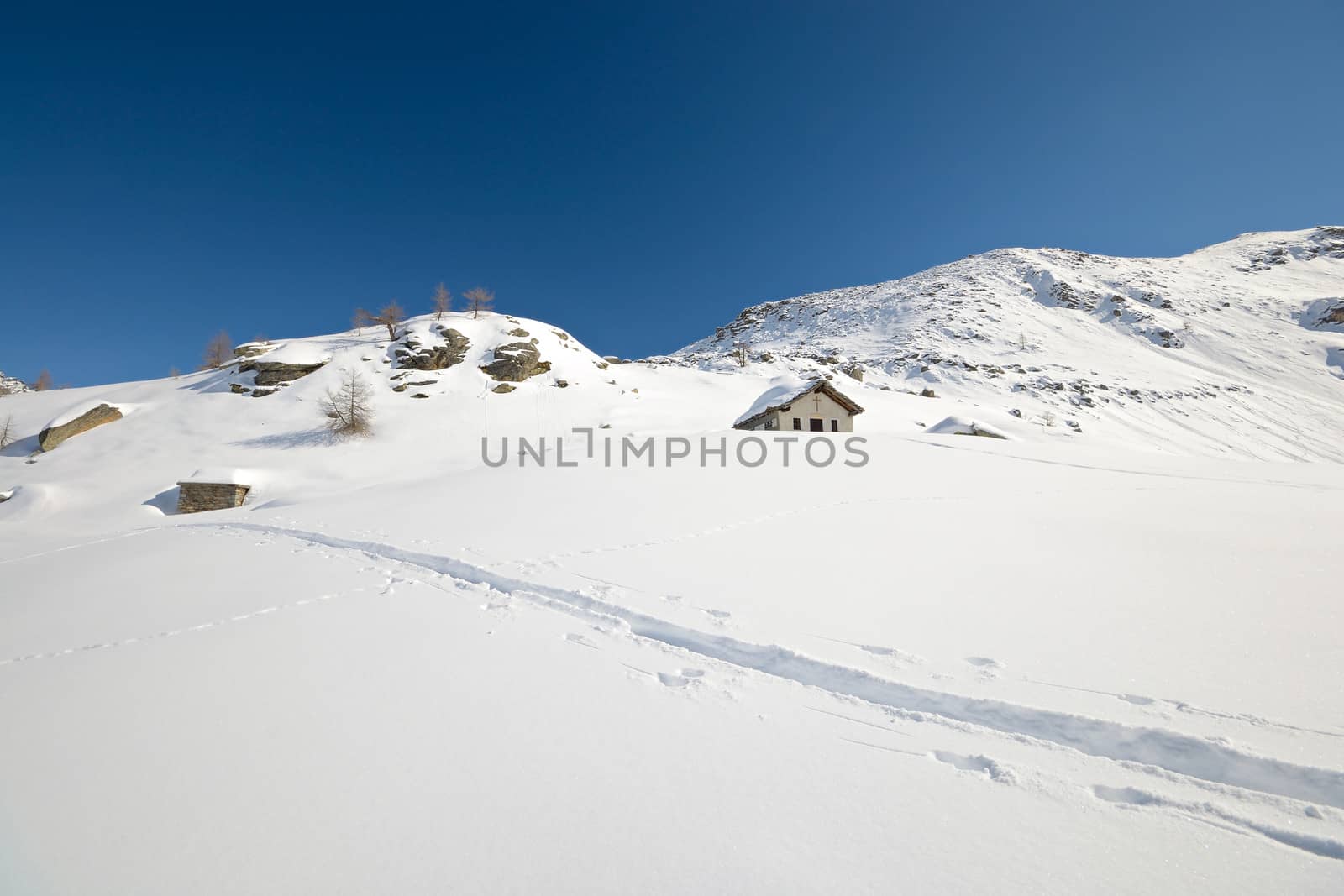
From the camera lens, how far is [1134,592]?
5227 millimetres

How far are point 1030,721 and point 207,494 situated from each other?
28195mm

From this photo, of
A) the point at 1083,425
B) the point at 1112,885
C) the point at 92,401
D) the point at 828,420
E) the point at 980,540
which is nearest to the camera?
the point at 1112,885

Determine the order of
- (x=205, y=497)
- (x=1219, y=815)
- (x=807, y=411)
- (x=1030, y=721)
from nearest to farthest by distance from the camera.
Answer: (x=1219, y=815) < (x=1030, y=721) < (x=205, y=497) < (x=807, y=411)

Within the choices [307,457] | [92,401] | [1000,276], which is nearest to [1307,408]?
[1000,276]

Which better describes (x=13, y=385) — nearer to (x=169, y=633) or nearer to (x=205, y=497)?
(x=205, y=497)

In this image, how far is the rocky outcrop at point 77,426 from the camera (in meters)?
25.5

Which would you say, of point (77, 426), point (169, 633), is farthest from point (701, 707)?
point (77, 426)

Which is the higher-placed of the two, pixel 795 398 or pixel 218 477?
pixel 795 398

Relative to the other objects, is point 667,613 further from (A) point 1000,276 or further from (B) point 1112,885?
(A) point 1000,276

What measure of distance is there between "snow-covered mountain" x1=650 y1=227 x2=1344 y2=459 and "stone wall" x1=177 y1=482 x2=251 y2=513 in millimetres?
55990

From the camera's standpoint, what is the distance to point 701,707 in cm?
358

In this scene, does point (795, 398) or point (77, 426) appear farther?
point (795, 398)

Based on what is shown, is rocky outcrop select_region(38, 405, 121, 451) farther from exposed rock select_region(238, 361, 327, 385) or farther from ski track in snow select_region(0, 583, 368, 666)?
ski track in snow select_region(0, 583, 368, 666)

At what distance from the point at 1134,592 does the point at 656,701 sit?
549 centimetres
